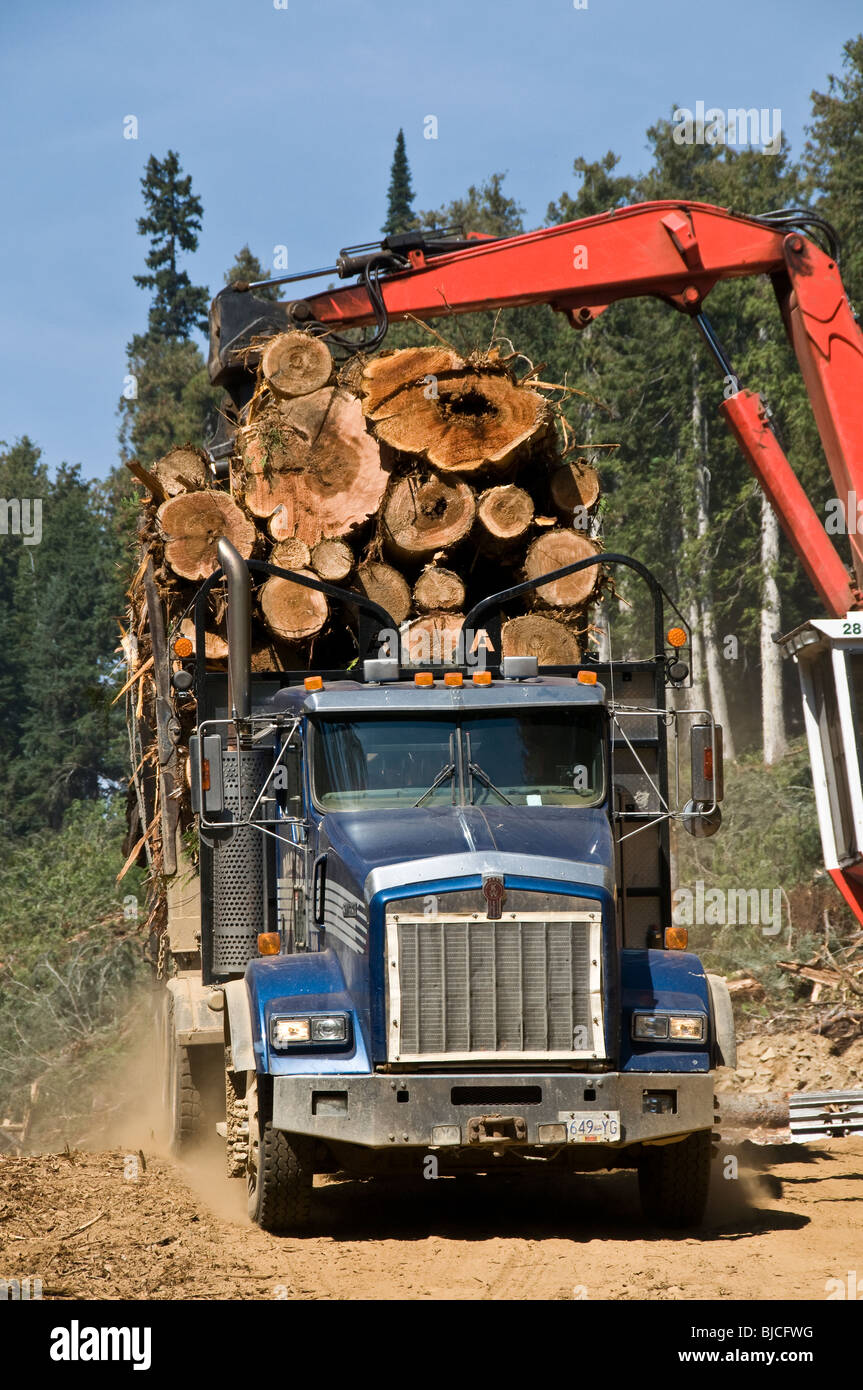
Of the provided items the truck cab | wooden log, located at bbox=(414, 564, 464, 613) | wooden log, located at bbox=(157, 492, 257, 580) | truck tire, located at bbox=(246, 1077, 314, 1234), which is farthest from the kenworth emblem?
wooden log, located at bbox=(157, 492, 257, 580)

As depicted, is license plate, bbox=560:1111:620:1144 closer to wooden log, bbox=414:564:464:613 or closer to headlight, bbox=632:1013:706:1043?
headlight, bbox=632:1013:706:1043

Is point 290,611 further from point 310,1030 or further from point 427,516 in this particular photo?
point 310,1030

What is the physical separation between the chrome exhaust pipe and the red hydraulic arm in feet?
12.7

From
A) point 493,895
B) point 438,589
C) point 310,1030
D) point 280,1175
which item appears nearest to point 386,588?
point 438,589

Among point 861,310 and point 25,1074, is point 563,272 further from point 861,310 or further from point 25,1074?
point 861,310

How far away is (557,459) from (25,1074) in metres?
11.9

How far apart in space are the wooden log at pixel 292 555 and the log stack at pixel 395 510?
0.01 metres

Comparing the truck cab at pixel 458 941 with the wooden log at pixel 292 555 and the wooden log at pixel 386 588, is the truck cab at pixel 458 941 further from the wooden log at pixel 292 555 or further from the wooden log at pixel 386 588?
the wooden log at pixel 292 555

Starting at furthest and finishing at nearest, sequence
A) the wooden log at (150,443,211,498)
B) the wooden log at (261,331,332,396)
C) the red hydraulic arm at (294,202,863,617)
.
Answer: the red hydraulic arm at (294,202,863,617) → the wooden log at (150,443,211,498) → the wooden log at (261,331,332,396)

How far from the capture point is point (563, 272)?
40.4 feet

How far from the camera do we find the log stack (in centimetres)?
1109

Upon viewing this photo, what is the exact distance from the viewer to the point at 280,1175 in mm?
7902

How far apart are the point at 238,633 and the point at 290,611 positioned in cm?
178

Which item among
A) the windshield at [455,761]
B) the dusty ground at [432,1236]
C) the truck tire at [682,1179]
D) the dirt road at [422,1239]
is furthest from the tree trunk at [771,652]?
the truck tire at [682,1179]
